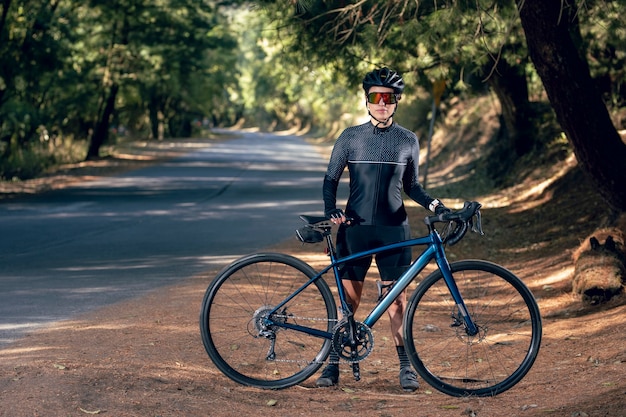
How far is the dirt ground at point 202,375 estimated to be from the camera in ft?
18.9

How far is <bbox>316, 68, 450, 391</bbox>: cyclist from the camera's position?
6.34 metres

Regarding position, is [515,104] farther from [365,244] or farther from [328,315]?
[328,315]

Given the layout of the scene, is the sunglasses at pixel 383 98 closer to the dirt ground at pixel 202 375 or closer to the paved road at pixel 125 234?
the dirt ground at pixel 202 375

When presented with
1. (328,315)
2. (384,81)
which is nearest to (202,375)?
(328,315)

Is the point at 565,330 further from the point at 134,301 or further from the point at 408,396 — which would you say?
the point at 134,301

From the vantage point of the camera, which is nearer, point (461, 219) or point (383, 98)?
point (461, 219)

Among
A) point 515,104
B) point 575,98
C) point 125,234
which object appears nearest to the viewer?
point 575,98

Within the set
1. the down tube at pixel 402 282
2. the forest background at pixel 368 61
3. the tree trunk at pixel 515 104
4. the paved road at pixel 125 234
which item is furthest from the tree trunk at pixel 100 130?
the down tube at pixel 402 282

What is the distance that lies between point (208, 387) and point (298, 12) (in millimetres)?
7760

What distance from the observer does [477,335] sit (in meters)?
6.39

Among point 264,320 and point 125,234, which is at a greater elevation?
point 264,320

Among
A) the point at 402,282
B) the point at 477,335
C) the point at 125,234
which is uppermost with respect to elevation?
the point at 402,282

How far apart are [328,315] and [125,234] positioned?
10677 millimetres

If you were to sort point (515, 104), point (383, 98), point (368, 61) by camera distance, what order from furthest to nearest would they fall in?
point (515, 104)
point (368, 61)
point (383, 98)
